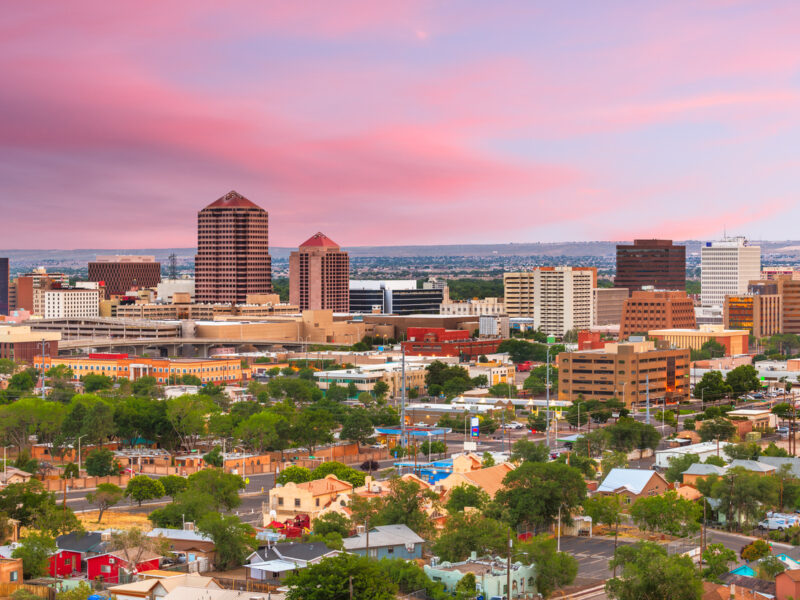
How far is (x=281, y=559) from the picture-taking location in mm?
45000

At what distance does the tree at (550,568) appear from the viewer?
43281 mm

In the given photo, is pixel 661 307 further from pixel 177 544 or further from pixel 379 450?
pixel 177 544

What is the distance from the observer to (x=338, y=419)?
86.7 meters

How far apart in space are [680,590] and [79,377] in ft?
306

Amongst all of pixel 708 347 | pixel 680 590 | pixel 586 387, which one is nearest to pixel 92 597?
pixel 680 590

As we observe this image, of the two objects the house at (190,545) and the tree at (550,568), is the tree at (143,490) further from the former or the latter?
the tree at (550,568)

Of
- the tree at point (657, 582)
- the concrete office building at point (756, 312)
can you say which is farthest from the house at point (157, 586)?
the concrete office building at point (756, 312)

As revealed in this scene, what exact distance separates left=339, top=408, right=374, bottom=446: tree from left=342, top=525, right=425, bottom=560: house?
1198 inches

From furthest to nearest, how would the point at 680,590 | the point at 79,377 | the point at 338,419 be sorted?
the point at 79,377, the point at 338,419, the point at 680,590

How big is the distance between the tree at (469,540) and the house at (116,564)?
10.1m

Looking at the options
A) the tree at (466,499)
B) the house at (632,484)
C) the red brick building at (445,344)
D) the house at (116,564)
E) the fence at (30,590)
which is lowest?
the fence at (30,590)

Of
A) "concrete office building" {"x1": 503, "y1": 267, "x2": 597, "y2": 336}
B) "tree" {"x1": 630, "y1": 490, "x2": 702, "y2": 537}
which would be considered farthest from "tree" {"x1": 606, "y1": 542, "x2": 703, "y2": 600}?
"concrete office building" {"x1": 503, "y1": 267, "x2": 597, "y2": 336}

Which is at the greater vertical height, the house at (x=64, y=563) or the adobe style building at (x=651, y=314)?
the adobe style building at (x=651, y=314)

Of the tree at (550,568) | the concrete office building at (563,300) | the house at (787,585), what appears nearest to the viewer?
the house at (787,585)
